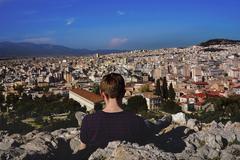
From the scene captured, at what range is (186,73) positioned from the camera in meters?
83.4

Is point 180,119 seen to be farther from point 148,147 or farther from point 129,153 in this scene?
point 129,153

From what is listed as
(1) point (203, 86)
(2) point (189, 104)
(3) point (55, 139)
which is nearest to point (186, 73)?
(1) point (203, 86)

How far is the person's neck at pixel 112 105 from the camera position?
485cm

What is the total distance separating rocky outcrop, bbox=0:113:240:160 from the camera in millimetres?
4578

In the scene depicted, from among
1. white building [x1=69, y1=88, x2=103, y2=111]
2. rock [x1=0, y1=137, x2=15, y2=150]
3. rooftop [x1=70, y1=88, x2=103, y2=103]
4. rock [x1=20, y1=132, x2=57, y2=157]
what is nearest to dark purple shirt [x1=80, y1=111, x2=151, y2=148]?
rock [x1=20, y1=132, x2=57, y2=157]

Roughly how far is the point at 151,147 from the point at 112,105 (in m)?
0.60

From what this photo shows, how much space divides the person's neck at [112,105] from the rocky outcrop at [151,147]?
351 mm

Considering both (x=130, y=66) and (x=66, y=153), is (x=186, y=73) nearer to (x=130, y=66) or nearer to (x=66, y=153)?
(x=130, y=66)

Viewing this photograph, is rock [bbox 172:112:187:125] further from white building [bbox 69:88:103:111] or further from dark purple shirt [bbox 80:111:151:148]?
white building [bbox 69:88:103:111]

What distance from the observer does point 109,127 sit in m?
4.95

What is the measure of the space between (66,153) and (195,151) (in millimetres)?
1717

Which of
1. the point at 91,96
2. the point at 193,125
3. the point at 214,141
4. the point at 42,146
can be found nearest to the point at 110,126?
the point at 42,146

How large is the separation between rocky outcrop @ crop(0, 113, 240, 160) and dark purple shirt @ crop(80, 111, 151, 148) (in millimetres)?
175

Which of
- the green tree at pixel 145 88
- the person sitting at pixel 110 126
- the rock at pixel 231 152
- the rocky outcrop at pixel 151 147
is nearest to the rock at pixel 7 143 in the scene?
the rocky outcrop at pixel 151 147
